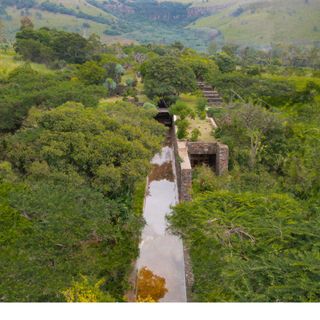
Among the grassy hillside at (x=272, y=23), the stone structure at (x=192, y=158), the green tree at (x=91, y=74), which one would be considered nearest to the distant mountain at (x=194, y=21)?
the grassy hillside at (x=272, y=23)

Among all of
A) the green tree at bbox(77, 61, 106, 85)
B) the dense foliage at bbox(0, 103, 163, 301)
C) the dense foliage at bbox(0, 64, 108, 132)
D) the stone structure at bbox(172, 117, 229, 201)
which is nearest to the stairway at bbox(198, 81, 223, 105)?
the green tree at bbox(77, 61, 106, 85)

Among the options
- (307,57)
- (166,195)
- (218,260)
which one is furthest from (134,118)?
(307,57)

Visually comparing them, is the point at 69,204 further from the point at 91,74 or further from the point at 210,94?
the point at 210,94

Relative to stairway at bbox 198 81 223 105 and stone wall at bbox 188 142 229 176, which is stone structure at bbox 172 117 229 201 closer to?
stone wall at bbox 188 142 229 176

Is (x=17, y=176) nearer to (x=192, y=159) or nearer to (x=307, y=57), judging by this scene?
(x=192, y=159)

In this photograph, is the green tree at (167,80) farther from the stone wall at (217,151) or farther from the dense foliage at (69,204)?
the dense foliage at (69,204)
